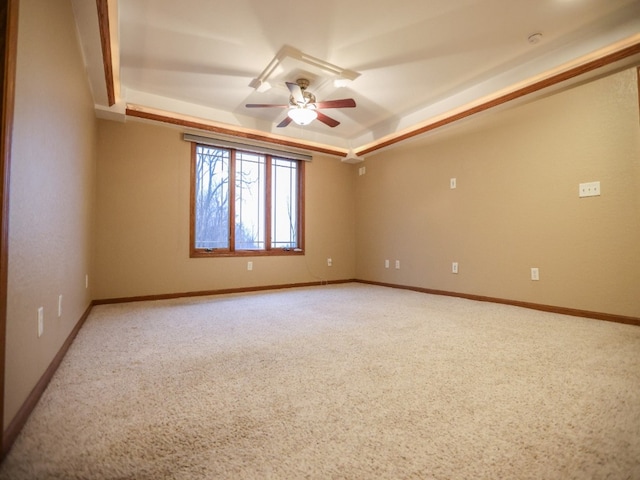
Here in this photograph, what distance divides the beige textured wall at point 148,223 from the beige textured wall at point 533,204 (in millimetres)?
2382

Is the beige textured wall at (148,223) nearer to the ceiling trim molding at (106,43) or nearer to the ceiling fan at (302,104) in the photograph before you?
the ceiling trim molding at (106,43)

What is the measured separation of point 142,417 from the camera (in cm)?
111

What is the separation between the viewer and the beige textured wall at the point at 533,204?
2.54 metres

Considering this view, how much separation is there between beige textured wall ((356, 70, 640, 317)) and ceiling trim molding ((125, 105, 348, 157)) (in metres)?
1.25

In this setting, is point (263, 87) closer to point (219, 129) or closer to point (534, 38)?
point (219, 129)

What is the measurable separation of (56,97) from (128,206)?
6.87 feet

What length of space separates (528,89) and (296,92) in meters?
2.28

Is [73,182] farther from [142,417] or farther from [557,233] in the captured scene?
[557,233]

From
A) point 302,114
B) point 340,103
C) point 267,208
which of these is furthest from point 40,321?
point 267,208

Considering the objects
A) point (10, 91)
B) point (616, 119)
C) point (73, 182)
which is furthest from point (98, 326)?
point (616, 119)

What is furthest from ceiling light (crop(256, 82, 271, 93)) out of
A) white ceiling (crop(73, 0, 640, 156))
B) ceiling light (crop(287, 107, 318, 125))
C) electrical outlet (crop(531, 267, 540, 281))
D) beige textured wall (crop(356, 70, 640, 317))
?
electrical outlet (crop(531, 267, 540, 281))

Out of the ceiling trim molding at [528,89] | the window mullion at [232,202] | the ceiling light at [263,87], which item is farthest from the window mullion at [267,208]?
the ceiling trim molding at [528,89]

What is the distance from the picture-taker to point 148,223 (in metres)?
3.63

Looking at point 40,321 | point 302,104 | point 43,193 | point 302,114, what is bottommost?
point 40,321
